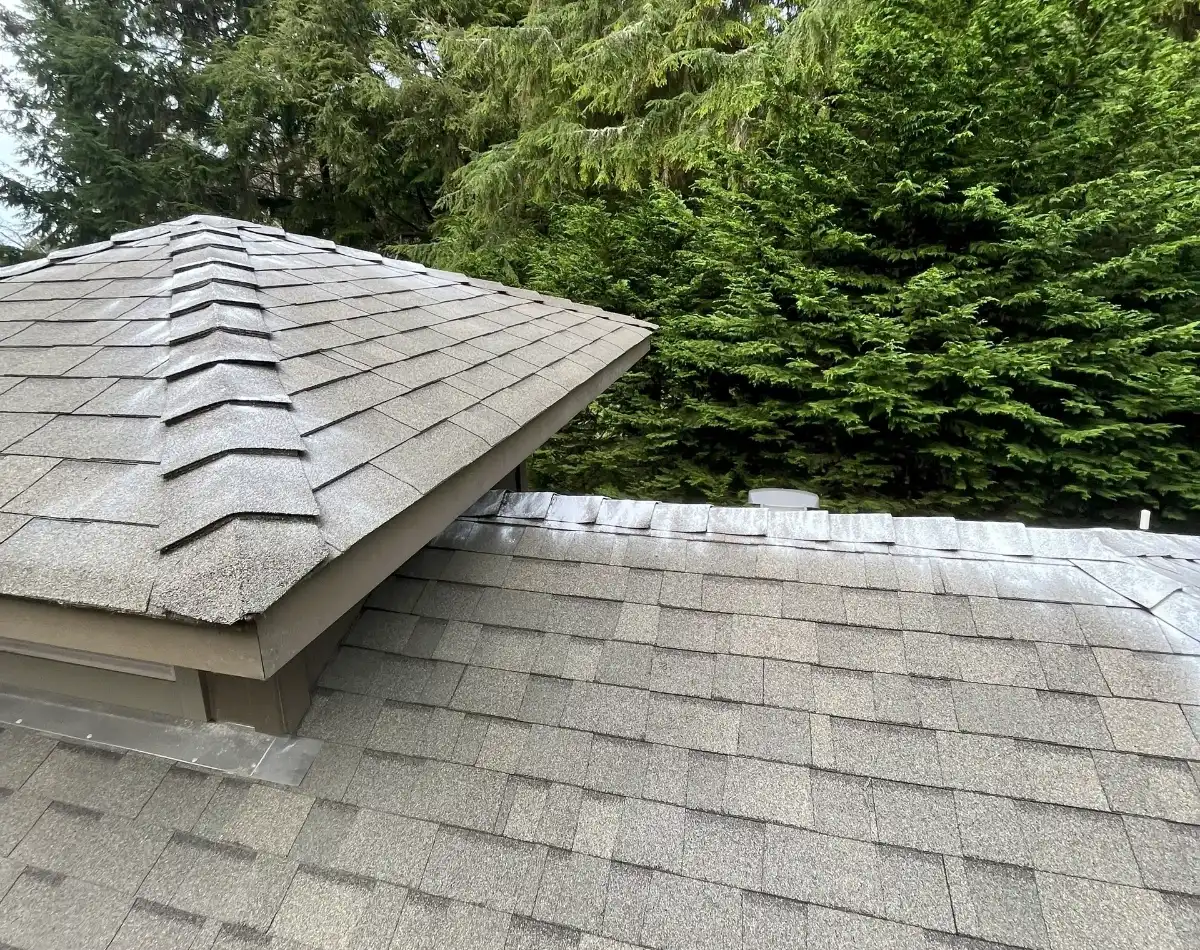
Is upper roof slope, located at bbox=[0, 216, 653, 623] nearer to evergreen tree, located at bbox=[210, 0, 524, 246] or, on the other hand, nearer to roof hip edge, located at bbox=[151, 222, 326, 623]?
roof hip edge, located at bbox=[151, 222, 326, 623]

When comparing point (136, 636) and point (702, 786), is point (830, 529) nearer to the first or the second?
point (702, 786)

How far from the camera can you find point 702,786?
4.93 feet

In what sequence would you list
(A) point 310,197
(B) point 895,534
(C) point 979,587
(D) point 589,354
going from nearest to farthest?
1. (C) point 979,587
2. (B) point 895,534
3. (D) point 589,354
4. (A) point 310,197

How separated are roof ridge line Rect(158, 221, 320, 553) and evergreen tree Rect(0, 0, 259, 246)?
43.2 feet

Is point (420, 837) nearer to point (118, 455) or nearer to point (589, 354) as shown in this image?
point (118, 455)

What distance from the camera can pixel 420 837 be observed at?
1424 millimetres

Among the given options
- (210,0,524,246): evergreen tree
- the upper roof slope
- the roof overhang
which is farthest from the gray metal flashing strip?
(210,0,524,246): evergreen tree

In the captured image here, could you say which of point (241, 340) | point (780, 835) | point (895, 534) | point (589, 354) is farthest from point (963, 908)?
point (589, 354)

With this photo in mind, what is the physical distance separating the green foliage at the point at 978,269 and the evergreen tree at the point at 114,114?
1264cm

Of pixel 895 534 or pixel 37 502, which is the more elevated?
pixel 37 502

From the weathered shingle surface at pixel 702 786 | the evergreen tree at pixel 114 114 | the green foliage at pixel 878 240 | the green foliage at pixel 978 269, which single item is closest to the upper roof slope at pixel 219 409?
the weathered shingle surface at pixel 702 786

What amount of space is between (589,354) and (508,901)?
260cm

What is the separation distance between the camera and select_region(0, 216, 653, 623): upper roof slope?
41.2 inches

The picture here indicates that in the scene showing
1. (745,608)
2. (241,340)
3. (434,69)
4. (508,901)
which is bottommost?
(508,901)
